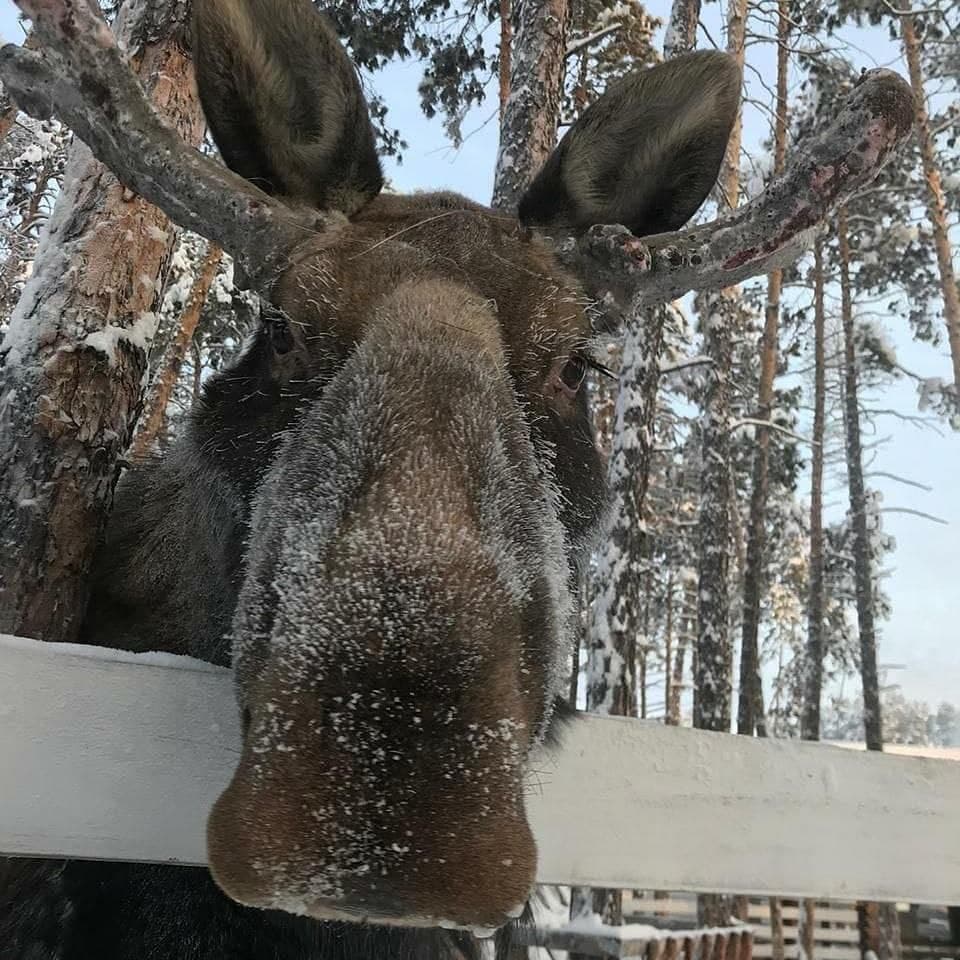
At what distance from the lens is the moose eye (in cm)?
239

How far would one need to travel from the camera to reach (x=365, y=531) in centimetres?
150

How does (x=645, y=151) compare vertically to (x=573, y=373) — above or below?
above

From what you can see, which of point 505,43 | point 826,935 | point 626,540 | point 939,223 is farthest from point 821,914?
point 505,43

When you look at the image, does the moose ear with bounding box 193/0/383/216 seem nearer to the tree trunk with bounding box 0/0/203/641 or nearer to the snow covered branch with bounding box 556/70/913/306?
the tree trunk with bounding box 0/0/203/641

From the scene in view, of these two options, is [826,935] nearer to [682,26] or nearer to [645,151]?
[682,26]

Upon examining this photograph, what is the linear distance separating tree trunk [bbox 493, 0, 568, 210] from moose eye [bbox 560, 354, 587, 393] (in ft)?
15.0

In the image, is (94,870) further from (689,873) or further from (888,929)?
(888,929)

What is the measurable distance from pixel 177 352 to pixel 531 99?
8.58 m

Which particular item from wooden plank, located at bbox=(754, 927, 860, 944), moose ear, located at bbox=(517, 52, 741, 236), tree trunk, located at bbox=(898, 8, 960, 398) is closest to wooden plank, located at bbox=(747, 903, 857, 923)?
wooden plank, located at bbox=(754, 927, 860, 944)

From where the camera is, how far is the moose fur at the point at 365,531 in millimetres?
→ 1256

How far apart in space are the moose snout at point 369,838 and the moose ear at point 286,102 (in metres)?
1.89

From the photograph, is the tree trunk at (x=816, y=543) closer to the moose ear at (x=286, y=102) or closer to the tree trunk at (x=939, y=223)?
the tree trunk at (x=939, y=223)

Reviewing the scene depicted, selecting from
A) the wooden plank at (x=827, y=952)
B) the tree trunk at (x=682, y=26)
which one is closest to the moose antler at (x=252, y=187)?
the tree trunk at (x=682, y=26)

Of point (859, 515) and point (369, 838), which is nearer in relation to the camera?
point (369, 838)
